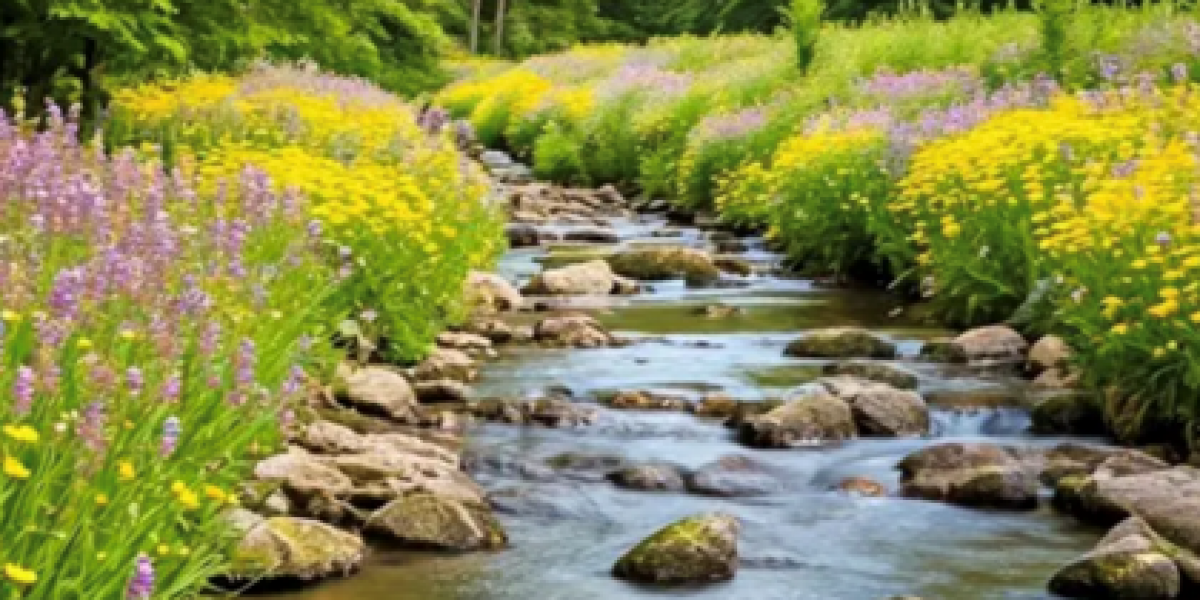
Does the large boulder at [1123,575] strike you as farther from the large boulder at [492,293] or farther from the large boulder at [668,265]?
the large boulder at [668,265]

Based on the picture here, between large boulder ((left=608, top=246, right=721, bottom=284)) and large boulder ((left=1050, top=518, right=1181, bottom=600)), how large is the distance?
7984 millimetres

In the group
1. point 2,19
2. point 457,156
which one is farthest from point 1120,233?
point 2,19

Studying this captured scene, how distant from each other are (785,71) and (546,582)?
49.0 ft

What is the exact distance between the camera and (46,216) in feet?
15.0

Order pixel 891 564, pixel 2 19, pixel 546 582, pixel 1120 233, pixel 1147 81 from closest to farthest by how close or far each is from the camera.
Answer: pixel 546 582 → pixel 891 564 → pixel 1120 233 → pixel 2 19 → pixel 1147 81

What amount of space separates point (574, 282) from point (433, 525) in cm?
697

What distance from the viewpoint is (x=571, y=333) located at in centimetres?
1041

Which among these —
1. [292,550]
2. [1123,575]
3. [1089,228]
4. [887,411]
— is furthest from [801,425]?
[292,550]

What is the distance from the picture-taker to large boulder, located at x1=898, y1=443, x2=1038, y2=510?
664 centimetres

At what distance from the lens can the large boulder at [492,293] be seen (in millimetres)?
11461

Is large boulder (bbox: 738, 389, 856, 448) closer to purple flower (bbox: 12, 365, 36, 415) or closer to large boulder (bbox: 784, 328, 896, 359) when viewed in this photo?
large boulder (bbox: 784, 328, 896, 359)

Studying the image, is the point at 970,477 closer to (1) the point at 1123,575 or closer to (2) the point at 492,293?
(1) the point at 1123,575

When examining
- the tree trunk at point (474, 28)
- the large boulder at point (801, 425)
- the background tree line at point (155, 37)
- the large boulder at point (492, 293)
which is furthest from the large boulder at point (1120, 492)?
the tree trunk at point (474, 28)

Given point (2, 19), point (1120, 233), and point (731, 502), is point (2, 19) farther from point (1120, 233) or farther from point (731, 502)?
point (1120, 233)
